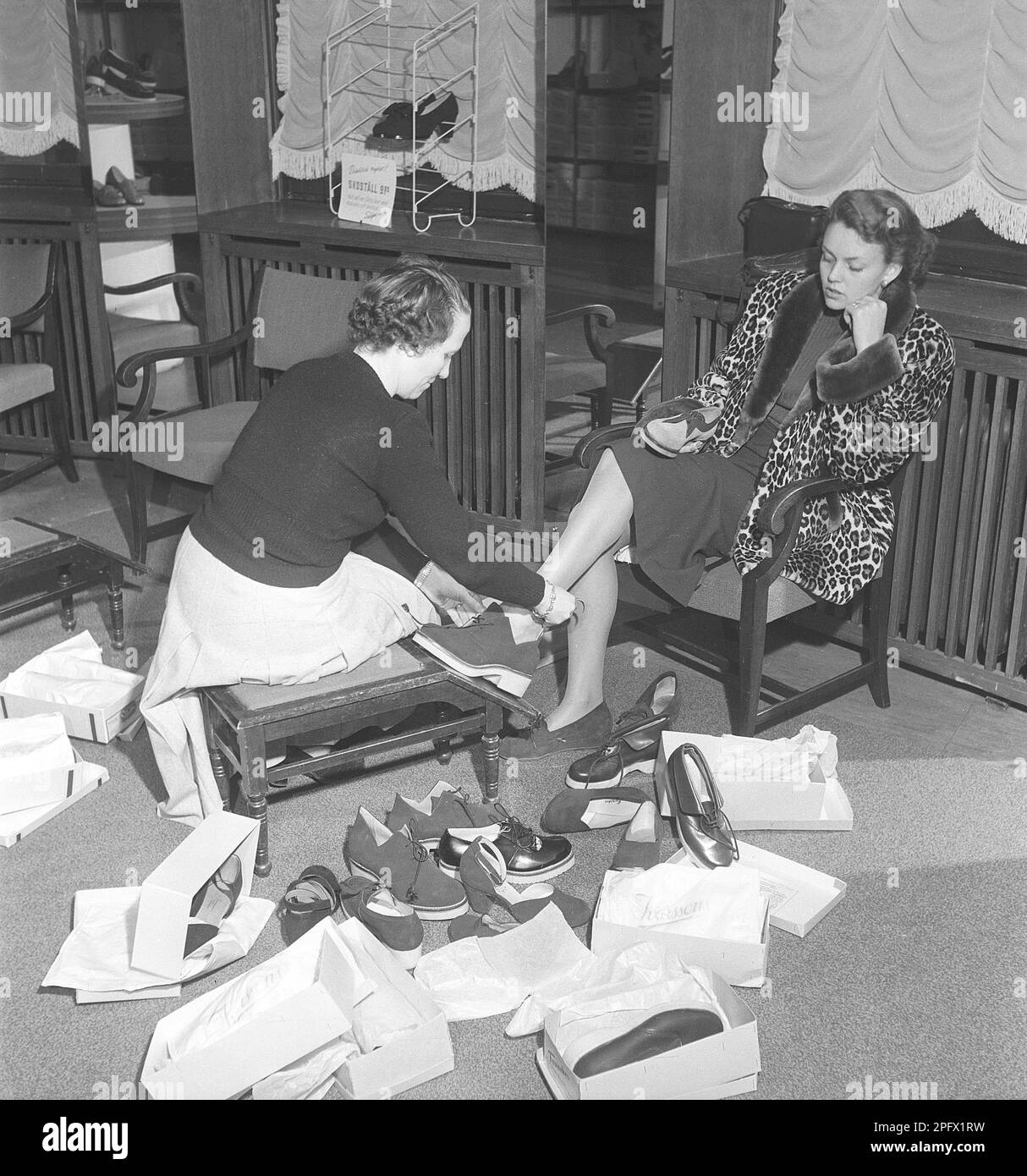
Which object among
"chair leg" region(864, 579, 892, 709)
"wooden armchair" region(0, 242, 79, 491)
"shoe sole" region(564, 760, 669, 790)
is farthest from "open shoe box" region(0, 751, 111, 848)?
"wooden armchair" region(0, 242, 79, 491)

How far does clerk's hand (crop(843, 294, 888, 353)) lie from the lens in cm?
305

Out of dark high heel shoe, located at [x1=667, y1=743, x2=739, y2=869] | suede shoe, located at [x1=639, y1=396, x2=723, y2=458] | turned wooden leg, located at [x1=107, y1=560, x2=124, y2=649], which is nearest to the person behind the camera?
dark high heel shoe, located at [x1=667, y1=743, x2=739, y2=869]

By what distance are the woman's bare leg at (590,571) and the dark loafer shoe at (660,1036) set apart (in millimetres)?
1154

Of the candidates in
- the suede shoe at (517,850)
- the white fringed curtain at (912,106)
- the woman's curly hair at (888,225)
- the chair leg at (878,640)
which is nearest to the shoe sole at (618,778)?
the suede shoe at (517,850)

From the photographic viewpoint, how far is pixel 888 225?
2.99m

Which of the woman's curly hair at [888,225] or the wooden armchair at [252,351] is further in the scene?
the wooden armchair at [252,351]

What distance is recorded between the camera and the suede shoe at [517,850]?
2.64 m

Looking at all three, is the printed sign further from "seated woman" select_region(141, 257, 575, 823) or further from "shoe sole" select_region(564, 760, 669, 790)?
"shoe sole" select_region(564, 760, 669, 790)

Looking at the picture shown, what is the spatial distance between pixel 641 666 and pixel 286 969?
1.63m

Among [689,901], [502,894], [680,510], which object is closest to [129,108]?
[680,510]

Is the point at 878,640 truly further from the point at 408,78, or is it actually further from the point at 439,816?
the point at 408,78

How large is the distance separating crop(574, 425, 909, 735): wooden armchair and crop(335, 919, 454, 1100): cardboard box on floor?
4.09ft

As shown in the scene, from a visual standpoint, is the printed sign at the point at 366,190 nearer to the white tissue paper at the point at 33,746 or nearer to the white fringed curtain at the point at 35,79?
the white fringed curtain at the point at 35,79
